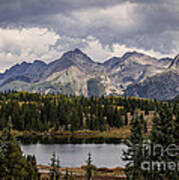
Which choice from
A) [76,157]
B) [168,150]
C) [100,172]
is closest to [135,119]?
[168,150]

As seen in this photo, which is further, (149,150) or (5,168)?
(149,150)

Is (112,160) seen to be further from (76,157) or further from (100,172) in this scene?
(100,172)

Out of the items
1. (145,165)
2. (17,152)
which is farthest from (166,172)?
(17,152)

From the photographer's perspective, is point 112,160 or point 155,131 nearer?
point 155,131

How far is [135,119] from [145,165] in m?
7.15

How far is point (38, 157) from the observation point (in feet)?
351

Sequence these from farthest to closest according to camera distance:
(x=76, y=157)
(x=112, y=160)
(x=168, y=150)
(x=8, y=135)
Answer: (x=76, y=157), (x=112, y=160), (x=168, y=150), (x=8, y=135)

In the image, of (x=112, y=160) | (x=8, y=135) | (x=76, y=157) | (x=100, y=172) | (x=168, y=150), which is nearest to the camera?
(x=8, y=135)

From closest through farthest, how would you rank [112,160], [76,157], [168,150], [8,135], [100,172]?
[8,135] → [168,150] → [100,172] → [112,160] → [76,157]

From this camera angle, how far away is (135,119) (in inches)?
2073

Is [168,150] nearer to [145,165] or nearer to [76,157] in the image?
[145,165]

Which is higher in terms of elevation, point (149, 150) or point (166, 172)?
point (149, 150)

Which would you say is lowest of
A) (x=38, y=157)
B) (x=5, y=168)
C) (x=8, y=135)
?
(x=38, y=157)

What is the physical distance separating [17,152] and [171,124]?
22.6m
